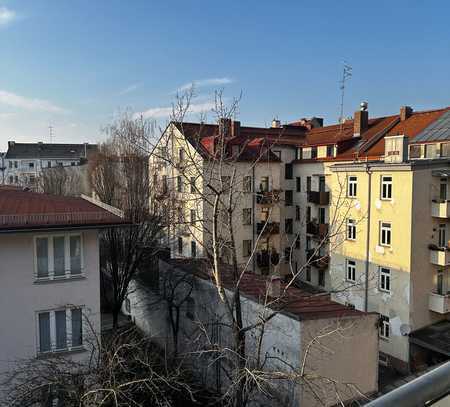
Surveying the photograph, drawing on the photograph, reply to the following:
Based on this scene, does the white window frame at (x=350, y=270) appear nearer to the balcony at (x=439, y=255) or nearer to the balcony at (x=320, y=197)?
the balcony at (x=439, y=255)

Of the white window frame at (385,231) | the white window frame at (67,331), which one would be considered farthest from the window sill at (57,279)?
the white window frame at (385,231)

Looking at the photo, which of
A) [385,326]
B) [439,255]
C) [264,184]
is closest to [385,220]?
[439,255]

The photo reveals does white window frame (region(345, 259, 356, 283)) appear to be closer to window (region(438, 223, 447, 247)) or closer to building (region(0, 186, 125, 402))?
window (region(438, 223, 447, 247))

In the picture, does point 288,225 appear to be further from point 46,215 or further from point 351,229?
point 46,215

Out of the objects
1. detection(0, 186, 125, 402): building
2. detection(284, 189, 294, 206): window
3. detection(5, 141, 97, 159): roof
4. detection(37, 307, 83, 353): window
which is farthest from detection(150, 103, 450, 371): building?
detection(5, 141, 97, 159): roof

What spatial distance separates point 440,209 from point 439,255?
7.38 feet

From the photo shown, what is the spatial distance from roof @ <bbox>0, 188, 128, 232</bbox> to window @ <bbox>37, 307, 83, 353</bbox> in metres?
2.62

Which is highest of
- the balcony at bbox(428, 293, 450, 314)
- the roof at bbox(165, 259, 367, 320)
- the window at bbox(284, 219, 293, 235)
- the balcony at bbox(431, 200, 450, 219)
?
the balcony at bbox(431, 200, 450, 219)

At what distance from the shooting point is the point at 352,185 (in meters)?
23.2

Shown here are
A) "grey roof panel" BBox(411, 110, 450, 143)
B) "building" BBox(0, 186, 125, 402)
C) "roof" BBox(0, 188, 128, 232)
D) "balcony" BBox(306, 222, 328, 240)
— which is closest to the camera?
"roof" BBox(0, 188, 128, 232)

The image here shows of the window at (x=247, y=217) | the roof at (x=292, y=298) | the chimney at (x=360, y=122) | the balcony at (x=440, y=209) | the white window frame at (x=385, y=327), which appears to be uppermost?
the chimney at (x=360, y=122)

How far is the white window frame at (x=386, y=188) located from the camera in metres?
20.8

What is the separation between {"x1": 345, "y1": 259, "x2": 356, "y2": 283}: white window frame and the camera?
76.1ft

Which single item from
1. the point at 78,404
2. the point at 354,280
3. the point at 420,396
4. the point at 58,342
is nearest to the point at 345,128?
the point at 354,280
